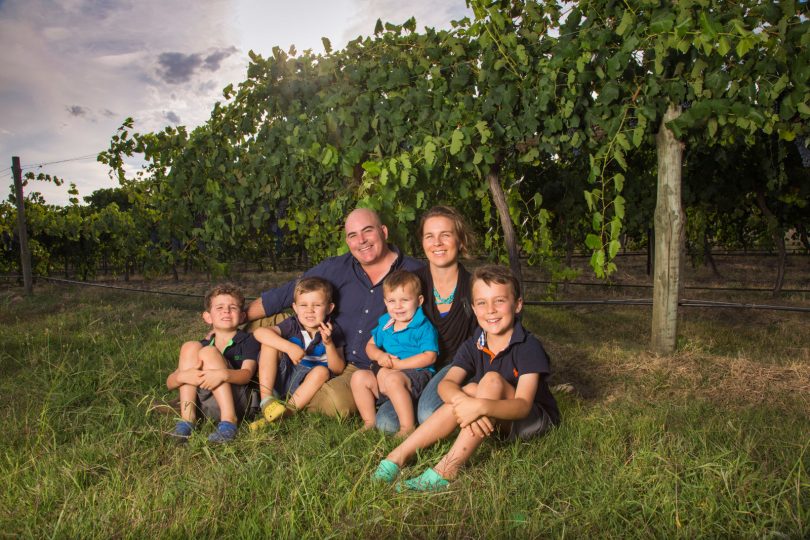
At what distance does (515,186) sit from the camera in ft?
15.4

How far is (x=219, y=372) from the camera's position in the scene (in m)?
2.69

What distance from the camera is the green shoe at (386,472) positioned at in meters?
2.02

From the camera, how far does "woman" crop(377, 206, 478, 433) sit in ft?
8.89

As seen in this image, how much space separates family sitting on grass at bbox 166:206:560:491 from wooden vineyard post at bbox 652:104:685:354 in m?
1.81

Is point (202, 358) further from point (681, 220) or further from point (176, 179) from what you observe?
point (681, 220)

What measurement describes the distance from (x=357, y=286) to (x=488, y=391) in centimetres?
112

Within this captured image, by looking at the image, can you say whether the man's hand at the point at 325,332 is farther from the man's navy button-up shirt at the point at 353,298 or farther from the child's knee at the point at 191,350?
the child's knee at the point at 191,350

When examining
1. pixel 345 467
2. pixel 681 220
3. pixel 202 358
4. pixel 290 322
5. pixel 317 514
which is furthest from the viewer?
pixel 681 220

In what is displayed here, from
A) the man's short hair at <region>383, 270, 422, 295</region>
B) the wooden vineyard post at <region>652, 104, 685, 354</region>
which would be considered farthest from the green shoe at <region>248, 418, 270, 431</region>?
the wooden vineyard post at <region>652, 104, 685, 354</region>

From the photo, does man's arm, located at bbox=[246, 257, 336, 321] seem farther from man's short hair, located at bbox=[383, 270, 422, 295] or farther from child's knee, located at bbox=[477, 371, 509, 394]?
child's knee, located at bbox=[477, 371, 509, 394]

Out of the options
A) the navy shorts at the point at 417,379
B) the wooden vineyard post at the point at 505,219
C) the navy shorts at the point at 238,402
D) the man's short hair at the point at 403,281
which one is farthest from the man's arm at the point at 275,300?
the wooden vineyard post at the point at 505,219

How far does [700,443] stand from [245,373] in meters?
2.05

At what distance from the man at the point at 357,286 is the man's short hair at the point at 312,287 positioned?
6.1 inches

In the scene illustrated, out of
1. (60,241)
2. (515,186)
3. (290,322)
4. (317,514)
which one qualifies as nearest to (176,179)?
(290,322)
